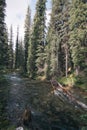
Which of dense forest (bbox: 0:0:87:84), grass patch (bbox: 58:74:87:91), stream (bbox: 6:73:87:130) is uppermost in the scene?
dense forest (bbox: 0:0:87:84)

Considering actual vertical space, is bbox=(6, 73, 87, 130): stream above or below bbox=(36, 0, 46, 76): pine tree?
below

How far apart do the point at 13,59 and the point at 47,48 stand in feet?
132

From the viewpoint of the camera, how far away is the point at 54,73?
3569 centimetres

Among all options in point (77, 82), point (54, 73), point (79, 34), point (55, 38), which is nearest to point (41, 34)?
point (55, 38)

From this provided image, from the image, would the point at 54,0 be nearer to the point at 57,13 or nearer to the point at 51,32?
the point at 57,13

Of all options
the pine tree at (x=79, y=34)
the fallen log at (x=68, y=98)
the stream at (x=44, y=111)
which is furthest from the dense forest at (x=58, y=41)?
the stream at (x=44, y=111)

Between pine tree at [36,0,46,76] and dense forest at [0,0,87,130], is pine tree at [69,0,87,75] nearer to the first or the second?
dense forest at [0,0,87,130]

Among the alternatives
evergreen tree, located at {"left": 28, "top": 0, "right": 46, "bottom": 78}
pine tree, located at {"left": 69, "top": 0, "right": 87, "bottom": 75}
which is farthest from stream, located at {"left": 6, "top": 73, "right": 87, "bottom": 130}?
evergreen tree, located at {"left": 28, "top": 0, "right": 46, "bottom": 78}

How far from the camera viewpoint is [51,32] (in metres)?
38.2

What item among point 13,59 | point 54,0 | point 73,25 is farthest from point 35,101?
point 13,59

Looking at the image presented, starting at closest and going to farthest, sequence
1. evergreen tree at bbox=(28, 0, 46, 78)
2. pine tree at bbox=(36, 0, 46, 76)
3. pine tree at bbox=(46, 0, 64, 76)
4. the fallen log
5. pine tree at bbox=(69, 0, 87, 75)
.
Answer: the fallen log → pine tree at bbox=(69, 0, 87, 75) → pine tree at bbox=(46, 0, 64, 76) → pine tree at bbox=(36, 0, 46, 76) → evergreen tree at bbox=(28, 0, 46, 78)

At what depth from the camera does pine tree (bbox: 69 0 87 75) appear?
30.8m

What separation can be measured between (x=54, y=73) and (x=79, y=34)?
8094mm

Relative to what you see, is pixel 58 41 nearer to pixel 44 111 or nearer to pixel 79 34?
pixel 79 34
